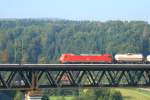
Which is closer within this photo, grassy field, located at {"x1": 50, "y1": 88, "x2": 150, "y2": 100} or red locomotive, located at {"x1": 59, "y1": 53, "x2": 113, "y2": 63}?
red locomotive, located at {"x1": 59, "y1": 53, "x2": 113, "y2": 63}

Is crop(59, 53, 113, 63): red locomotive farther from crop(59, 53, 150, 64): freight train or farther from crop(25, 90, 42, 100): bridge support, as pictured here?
crop(25, 90, 42, 100): bridge support

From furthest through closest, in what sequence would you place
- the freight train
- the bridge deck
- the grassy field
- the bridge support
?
the grassy field < the freight train < the bridge deck < the bridge support

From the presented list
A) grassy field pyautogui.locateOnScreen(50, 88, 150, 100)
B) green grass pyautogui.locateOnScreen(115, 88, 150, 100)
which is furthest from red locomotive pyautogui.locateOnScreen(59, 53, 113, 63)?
green grass pyautogui.locateOnScreen(115, 88, 150, 100)

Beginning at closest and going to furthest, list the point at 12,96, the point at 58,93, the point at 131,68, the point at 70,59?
the point at 131,68, the point at 70,59, the point at 12,96, the point at 58,93

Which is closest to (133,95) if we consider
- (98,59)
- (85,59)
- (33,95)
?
(98,59)

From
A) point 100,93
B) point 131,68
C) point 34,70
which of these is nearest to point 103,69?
point 131,68

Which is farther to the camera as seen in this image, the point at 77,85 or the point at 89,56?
the point at 89,56

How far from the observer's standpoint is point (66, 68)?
70.2 meters

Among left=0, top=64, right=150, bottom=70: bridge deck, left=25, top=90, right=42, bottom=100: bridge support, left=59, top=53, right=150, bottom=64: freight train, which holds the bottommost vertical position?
left=25, top=90, right=42, bottom=100: bridge support

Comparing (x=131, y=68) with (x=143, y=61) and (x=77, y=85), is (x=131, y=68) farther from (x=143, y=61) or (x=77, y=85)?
(x=143, y=61)

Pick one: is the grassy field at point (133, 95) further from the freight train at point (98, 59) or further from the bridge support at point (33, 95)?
the bridge support at point (33, 95)

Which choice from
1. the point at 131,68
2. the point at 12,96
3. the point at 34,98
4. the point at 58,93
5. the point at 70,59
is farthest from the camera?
the point at 58,93

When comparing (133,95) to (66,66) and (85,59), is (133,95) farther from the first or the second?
(66,66)

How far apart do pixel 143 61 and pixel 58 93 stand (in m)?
72.0
